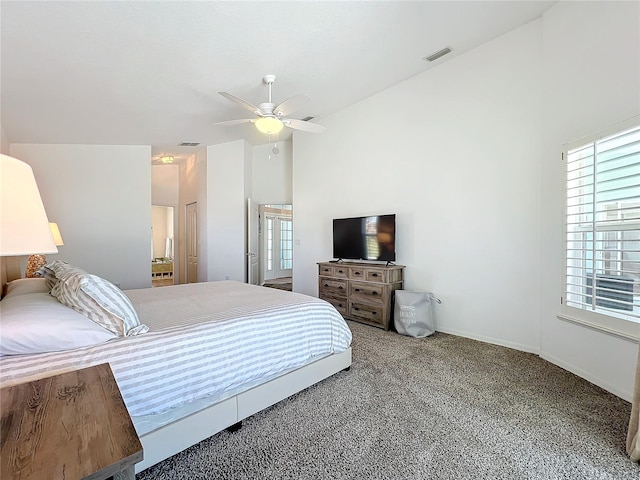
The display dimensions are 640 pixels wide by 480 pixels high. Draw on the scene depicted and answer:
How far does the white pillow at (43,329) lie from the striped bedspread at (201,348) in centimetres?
4

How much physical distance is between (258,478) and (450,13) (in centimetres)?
384

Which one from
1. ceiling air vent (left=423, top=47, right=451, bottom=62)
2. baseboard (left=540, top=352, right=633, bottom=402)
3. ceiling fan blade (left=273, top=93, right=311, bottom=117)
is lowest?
baseboard (left=540, top=352, right=633, bottom=402)

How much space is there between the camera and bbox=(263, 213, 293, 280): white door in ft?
26.9

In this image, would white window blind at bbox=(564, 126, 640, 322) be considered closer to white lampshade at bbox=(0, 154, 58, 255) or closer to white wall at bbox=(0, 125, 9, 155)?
white lampshade at bbox=(0, 154, 58, 255)

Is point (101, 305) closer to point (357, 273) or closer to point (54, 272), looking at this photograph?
point (54, 272)

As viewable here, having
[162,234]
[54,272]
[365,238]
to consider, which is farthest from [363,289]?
[162,234]

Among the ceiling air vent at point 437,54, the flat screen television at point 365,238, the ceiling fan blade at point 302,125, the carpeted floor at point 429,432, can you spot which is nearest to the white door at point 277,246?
the flat screen television at point 365,238

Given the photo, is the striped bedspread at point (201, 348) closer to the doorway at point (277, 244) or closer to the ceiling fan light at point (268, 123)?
the ceiling fan light at point (268, 123)

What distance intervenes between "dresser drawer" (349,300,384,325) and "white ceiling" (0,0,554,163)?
2.95m

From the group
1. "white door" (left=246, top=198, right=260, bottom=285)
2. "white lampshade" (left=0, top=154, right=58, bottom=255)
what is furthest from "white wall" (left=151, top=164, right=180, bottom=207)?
"white lampshade" (left=0, top=154, right=58, bottom=255)

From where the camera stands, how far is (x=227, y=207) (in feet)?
20.0

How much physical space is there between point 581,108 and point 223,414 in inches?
141

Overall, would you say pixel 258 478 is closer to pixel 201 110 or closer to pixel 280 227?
pixel 201 110

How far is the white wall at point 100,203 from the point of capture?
211 inches
